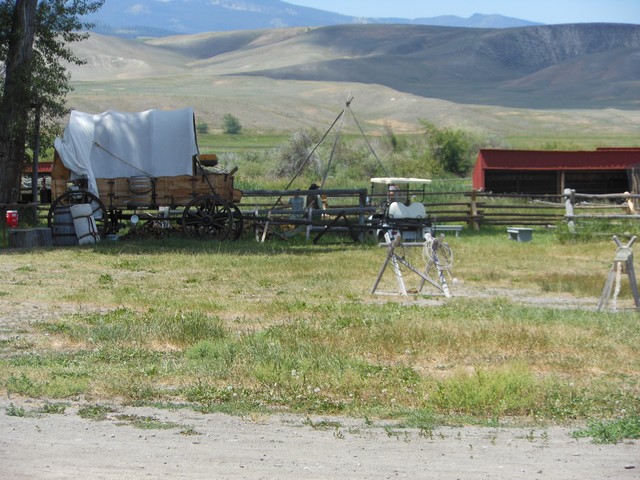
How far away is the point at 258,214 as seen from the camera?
25859mm

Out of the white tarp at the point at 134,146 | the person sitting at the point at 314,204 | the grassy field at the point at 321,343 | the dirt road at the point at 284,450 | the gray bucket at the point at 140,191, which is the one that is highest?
the white tarp at the point at 134,146

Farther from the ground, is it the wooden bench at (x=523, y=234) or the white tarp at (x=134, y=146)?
the white tarp at (x=134, y=146)

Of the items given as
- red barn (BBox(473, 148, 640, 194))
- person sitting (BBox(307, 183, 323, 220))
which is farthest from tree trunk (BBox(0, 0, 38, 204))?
red barn (BBox(473, 148, 640, 194))

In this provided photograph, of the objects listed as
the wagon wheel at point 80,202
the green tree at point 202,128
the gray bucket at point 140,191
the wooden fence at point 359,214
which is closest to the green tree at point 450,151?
the wooden fence at point 359,214

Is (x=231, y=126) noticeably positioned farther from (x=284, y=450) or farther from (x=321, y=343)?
(x=284, y=450)

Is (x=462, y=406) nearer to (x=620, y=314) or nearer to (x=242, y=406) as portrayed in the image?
(x=242, y=406)

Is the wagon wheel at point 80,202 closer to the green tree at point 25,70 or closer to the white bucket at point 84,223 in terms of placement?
the white bucket at point 84,223

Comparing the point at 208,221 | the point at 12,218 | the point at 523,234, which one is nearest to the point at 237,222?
the point at 208,221

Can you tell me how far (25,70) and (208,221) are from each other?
5866mm

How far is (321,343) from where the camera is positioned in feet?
37.1

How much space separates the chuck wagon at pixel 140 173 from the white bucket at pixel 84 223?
1.54ft

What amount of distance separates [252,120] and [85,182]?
10220 centimetres

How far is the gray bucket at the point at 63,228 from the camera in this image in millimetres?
23391

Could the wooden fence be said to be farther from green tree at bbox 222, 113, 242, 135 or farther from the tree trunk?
green tree at bbox 222, 113, 242, 135
